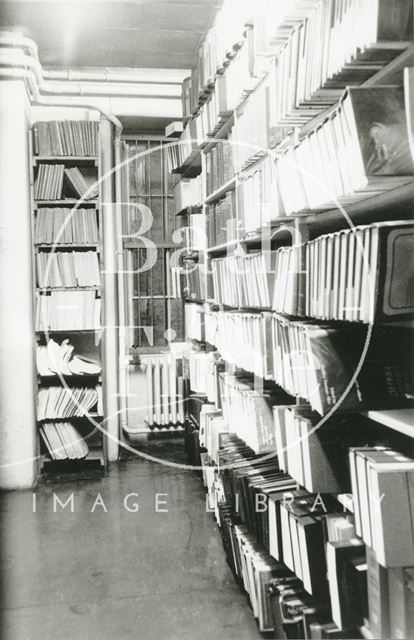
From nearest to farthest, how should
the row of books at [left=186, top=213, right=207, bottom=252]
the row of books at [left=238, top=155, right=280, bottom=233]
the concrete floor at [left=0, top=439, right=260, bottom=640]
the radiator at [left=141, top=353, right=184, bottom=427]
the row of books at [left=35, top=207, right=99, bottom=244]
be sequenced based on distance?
the row of books at [left=238, top=155, right=280, bottom=233], the concrete floor at [left=0, top=439, right=260, bottom=640], the row of books at [left=186, top=213, right=207, bottom=252], the row of books at [left=35, top=207, right=99, bottom=244], the radiator at [left=141, top=353, right=184, bottom=427]

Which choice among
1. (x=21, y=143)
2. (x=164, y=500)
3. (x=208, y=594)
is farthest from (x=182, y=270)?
(x=208, y=594)

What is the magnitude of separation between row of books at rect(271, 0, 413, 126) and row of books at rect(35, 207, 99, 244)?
8.81 ft

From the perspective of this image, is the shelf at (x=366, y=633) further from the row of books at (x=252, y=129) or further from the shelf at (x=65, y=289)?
the shelf at (x=65, y=289)

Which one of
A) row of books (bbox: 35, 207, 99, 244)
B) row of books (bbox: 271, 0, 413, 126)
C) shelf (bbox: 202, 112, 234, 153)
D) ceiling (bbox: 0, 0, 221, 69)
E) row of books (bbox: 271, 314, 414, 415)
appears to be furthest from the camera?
row of books (bbox: 35, 207, 99, 244)

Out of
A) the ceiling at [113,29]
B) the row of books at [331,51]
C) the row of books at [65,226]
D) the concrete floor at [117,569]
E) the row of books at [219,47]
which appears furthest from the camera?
the row of books at [65,226]

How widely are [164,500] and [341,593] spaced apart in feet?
7.77

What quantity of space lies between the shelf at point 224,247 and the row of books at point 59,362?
52.8 inches

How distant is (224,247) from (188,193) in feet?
3.94

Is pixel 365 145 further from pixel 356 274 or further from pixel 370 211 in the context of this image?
pixel 370 211

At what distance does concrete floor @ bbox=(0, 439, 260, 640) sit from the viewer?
2510 millimetres

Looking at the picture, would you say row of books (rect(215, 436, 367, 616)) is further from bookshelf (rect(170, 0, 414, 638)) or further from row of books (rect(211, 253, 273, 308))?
row of books (rect(211, 253, 273, 308))

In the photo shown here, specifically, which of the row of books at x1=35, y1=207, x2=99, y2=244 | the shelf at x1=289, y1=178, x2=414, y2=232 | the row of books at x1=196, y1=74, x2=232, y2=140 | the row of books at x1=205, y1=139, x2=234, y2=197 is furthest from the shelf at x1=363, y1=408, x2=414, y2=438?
the row of books at x1=35, y1=207, x2=99, y2=244

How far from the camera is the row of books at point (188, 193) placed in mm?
4449

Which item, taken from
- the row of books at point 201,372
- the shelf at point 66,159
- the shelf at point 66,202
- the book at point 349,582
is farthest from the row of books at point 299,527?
the shelf at point 66,159
